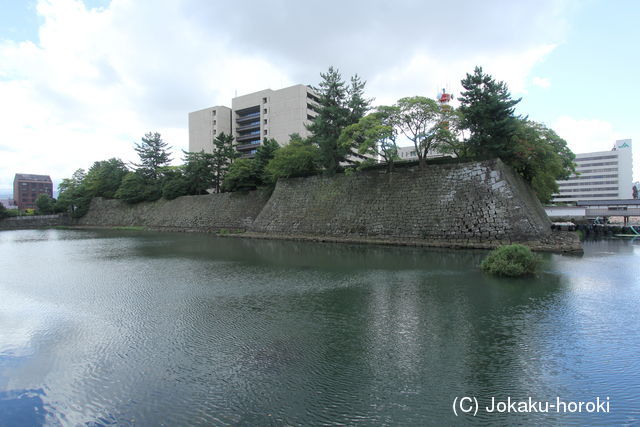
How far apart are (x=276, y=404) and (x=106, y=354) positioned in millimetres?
2754

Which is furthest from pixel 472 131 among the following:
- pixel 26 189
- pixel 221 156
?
pixel 26 189

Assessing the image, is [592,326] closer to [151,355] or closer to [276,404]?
[276,404]

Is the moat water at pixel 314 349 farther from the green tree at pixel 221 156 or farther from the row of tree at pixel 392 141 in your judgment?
the green tree at pixel 221 156

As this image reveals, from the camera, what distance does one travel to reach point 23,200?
88.9 m

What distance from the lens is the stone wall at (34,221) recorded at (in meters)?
44.1

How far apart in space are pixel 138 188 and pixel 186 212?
946cm

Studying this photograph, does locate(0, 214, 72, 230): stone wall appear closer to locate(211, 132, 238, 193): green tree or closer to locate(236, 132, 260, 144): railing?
locate(236, 132, 260, 144): railing

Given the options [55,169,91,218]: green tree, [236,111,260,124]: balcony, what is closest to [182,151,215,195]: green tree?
[236,111,260,124]: balcony

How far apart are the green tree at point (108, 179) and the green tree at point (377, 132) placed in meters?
35.3

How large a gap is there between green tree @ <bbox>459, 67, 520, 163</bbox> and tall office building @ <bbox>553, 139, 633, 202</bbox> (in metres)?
59.3

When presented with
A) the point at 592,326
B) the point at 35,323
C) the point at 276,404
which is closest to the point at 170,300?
the point at 35,323

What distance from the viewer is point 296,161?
25672mm

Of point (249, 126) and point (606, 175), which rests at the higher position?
point (249, 126)

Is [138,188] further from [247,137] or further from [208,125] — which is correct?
[247,137]
